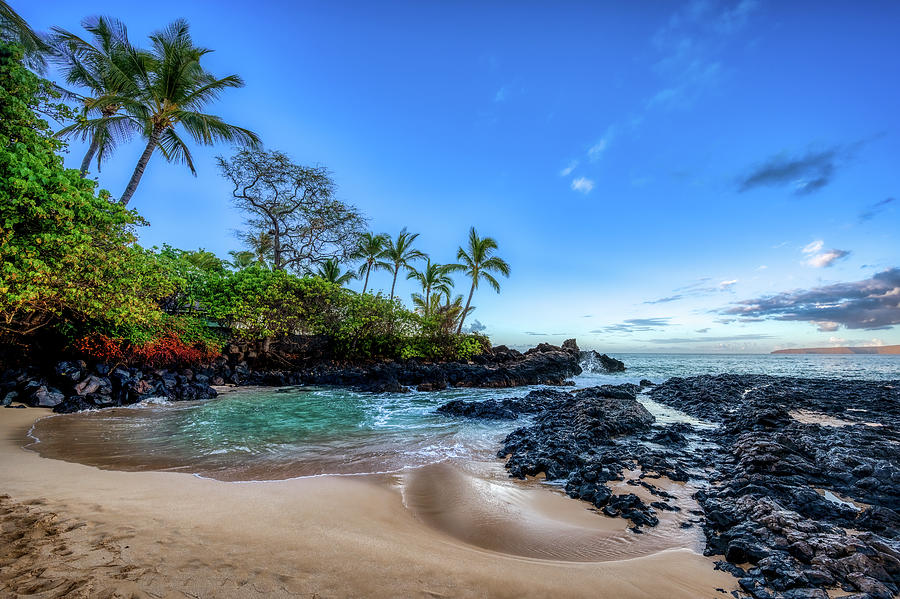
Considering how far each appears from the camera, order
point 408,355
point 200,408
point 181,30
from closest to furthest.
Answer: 1. point 200,408
2. point 181,30
3. point 408,355

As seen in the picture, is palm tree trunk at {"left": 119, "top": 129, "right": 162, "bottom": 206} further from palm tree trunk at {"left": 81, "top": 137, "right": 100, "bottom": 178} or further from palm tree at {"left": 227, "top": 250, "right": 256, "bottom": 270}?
palm tree at {"left": 227, "top": 250, "right": 256, "bottom": 270}

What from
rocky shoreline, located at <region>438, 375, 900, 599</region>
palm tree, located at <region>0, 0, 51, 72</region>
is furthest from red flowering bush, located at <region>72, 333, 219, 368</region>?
rocky shoreline, located at <region>438, 375, 900, 599</region>

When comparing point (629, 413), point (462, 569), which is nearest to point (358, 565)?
point (462, 569)

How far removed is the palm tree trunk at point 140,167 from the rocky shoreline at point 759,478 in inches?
604

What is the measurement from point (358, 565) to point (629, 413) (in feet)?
26.3

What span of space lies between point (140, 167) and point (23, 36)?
222 inches

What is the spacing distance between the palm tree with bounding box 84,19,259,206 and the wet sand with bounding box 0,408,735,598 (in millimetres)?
14908

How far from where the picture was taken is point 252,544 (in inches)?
103

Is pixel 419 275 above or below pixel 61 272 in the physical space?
above

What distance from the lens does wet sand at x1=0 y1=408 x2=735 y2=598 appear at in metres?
2.06

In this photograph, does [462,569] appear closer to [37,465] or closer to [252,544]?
[252,544]

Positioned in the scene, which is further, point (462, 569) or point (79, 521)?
point (79, 521)

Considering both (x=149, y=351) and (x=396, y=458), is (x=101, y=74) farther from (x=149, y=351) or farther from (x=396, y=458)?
(x=396, y=458)

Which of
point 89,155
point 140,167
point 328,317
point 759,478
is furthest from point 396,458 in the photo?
point 89,155
